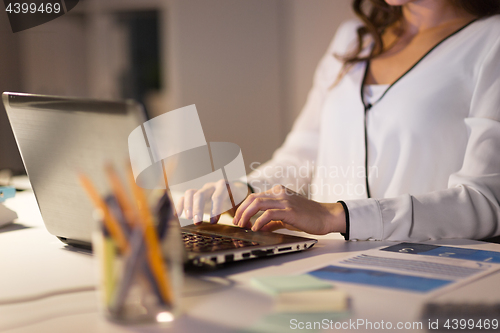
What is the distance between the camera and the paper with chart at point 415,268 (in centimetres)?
60

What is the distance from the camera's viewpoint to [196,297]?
1.85 ft

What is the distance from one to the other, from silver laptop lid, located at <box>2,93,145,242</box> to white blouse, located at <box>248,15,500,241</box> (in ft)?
1.55

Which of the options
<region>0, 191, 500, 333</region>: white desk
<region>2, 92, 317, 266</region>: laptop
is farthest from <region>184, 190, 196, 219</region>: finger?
<region>0, 191, 500, 333</region>: white desk

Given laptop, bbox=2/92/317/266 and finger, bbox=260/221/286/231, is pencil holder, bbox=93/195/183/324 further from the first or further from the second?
finger, bbox=260/221/286/231

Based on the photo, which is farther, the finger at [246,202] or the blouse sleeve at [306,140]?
the blouse sleeve at [306,140]

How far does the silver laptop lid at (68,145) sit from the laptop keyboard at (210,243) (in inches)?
6.2

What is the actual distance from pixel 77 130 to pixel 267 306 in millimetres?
348

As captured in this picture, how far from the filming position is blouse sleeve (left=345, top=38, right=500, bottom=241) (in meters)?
0.88

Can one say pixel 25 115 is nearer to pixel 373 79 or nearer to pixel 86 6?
pixel 373 79

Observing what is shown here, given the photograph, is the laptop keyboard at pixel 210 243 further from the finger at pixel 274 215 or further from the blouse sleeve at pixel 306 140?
the blouse sleeve at pixel 306 140

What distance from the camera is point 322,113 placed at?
1.51 metres

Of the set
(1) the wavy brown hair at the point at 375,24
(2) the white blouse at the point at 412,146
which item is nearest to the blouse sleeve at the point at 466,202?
(2) the white blouse at the point at 412,146

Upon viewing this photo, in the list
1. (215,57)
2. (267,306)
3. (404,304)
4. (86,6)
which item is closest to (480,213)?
(404,304)

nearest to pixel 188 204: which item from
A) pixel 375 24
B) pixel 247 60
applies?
pixel 375 24
